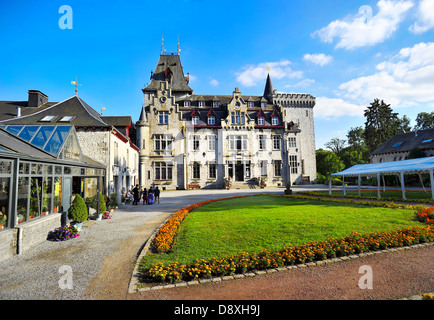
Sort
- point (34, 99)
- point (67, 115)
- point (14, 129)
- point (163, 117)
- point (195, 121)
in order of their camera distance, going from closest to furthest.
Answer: point (14, 129) < point (67, 115) < point (34, 99) < point (163, 117) < point (195, 121)

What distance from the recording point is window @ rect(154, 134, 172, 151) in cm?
3447

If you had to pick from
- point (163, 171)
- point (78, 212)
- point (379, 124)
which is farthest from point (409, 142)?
point (78, 212)

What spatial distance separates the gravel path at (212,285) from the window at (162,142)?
27.8 meters

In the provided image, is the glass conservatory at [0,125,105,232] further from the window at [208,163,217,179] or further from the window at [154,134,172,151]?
the window at [208,163,217,179]

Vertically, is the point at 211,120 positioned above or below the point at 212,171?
above

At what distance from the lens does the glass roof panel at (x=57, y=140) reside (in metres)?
10.5

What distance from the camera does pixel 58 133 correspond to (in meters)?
11.5

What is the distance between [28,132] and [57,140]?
6.26ft

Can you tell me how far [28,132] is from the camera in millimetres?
11453

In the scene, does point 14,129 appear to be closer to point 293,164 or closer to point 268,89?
point 293,164

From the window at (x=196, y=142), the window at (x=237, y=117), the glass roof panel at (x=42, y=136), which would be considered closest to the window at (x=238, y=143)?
the window at (x=237, y=117)
